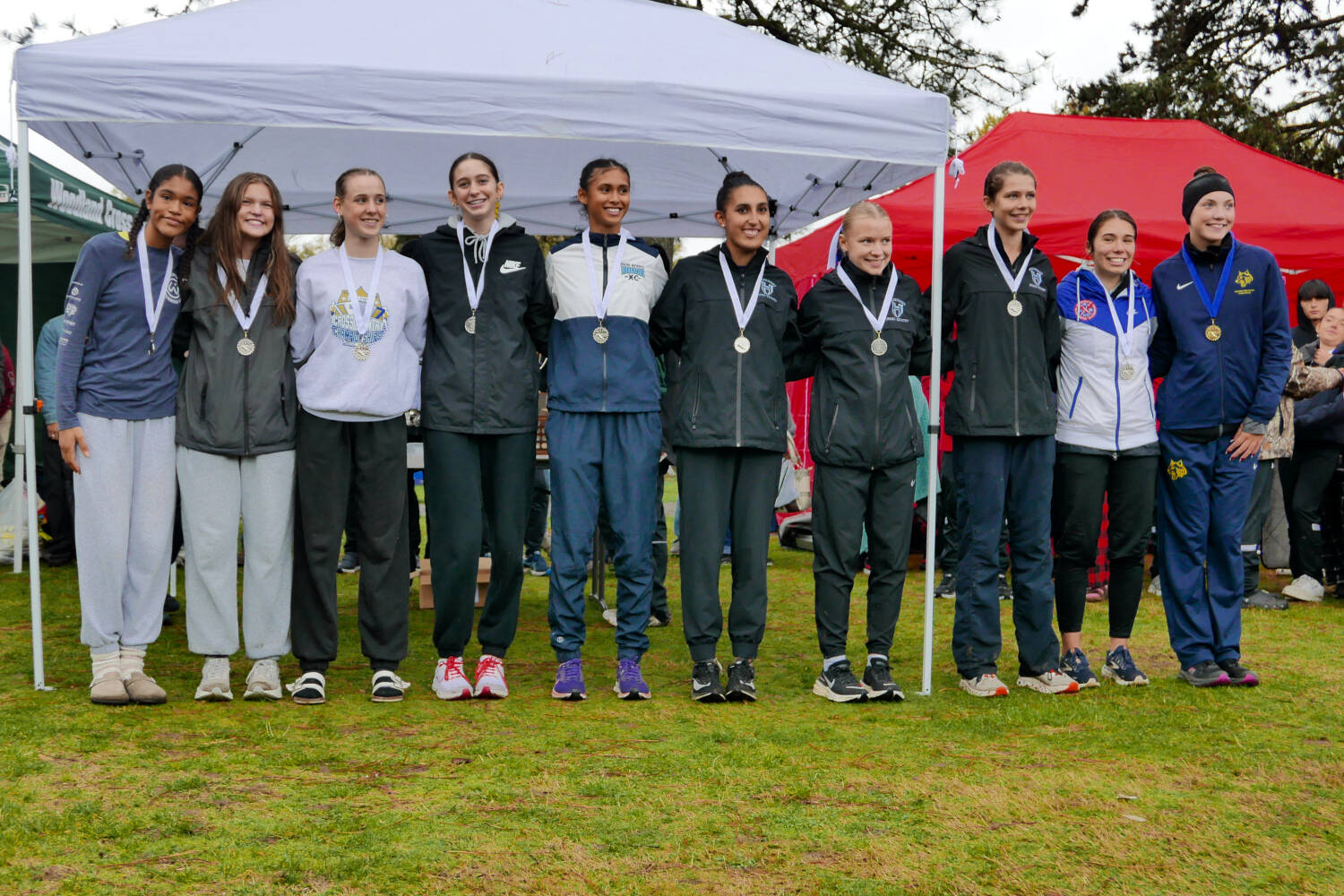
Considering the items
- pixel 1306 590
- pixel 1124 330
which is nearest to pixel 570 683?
pixel 1124 330

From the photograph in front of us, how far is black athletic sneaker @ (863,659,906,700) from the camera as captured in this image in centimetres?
449

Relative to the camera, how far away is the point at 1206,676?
4.74 m

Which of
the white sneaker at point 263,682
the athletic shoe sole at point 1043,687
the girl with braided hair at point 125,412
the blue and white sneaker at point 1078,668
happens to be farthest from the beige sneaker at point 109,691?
the blue and white sneaker at point 1078,668

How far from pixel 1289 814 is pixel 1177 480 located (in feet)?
5.84

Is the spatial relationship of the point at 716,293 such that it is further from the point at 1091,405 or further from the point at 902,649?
the point at 902,649

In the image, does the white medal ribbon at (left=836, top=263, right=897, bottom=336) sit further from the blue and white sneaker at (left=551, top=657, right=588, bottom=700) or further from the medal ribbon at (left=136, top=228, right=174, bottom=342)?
the medal ribbon at (left=136, top=228, right=174, bottom=342)

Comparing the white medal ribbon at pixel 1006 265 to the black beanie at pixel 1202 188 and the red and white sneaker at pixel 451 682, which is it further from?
the red and white sneaker at pixel 451 682

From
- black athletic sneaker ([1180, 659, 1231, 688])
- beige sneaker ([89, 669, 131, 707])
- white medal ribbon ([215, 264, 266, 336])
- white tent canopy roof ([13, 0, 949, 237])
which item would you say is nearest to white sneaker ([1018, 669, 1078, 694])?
black athletic sneaker ([1180, 659, 1231, 688])

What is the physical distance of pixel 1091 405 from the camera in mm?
4574

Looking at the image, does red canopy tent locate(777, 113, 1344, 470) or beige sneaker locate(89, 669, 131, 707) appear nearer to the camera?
beige sneaker locate(89, 669, 131, 707)

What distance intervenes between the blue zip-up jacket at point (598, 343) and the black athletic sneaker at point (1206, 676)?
2.30m

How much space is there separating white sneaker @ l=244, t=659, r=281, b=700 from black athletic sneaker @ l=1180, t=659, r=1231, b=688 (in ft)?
11.1

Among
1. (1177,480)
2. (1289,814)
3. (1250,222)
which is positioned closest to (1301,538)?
(1250,222)

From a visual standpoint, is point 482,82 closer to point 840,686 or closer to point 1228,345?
point 840,686
